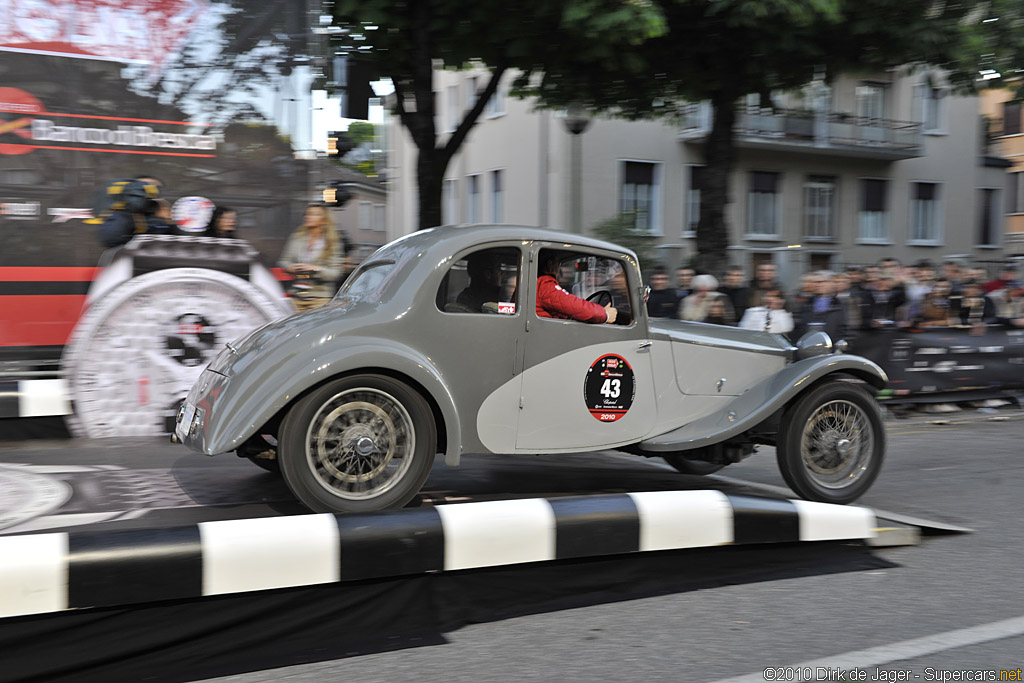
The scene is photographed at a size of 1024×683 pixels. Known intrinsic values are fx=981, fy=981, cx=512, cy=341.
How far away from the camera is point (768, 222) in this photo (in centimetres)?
3005

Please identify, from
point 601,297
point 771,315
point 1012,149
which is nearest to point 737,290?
point 771,315

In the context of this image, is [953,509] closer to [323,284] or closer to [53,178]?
[323,284]

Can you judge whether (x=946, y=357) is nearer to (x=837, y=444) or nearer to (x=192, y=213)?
(x=837, y=444)

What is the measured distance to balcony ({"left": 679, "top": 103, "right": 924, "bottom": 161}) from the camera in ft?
93.4

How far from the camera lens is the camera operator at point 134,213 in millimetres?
7121

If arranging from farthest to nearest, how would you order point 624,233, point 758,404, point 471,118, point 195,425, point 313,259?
point 624,233
point 471,118
point 313,259
point 758,404
point 195,425

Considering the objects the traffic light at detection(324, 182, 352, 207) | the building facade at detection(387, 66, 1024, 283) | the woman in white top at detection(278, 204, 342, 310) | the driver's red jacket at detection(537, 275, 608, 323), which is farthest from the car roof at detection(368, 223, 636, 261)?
the building facade at detection(387, 66, 1024, 283)

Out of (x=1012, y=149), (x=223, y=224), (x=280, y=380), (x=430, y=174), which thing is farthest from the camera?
(x=1012, y=149)

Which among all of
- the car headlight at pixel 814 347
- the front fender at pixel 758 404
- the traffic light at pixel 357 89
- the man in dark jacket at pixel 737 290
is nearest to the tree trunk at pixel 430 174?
the traffic light at pixel 357 89

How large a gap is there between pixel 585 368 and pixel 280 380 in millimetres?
1772

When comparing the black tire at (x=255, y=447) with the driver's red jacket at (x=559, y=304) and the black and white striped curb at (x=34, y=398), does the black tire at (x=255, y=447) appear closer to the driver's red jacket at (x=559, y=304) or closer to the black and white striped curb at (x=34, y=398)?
the driver's red jacket at (x=559, y=304)

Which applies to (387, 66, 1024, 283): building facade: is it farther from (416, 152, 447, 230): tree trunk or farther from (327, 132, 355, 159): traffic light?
(327, 132, 355, 159): traffic light

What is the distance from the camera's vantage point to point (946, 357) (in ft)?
40.7

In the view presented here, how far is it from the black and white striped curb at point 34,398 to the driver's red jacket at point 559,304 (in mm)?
3640
